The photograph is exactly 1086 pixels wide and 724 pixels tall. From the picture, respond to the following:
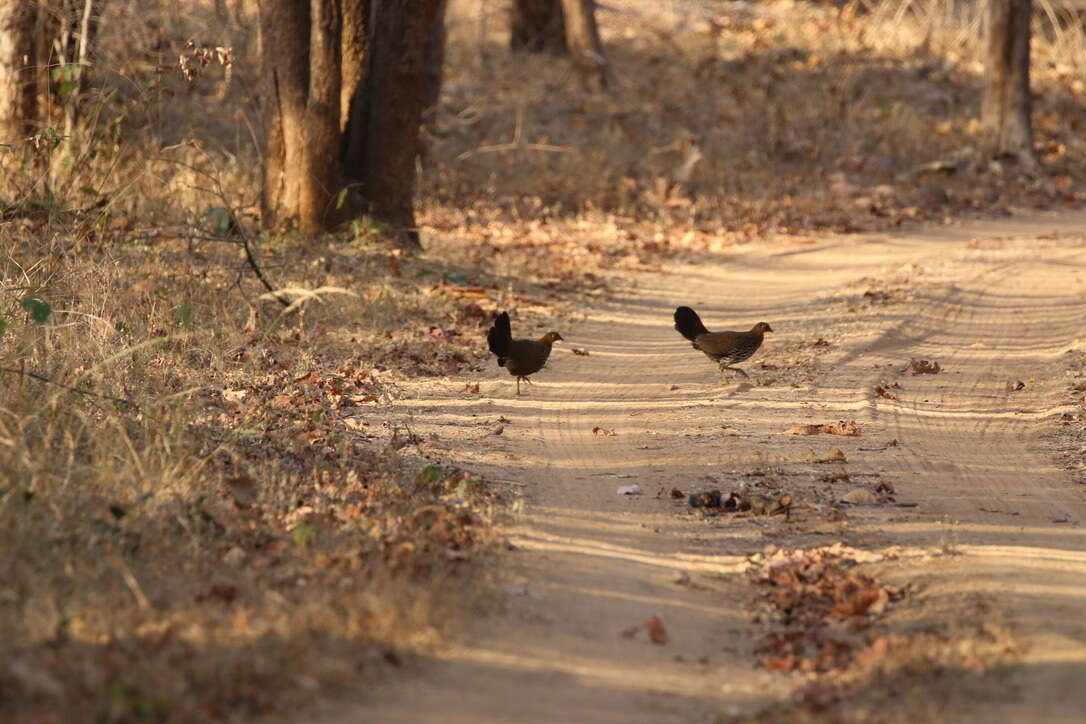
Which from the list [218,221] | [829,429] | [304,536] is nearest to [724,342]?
[829,429]

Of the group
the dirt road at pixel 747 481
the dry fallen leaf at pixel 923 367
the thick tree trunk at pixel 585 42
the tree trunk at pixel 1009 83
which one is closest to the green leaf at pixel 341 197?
the dirt road at pixel 747 481

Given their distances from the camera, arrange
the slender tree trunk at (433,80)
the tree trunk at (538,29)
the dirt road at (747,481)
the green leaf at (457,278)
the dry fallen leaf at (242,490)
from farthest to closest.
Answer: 1. the tree trunk at (538,29)
2. the slender tree trunk at (433,80)
3. the green leaf at (457,278)
4. the dry fallen leaf at (242,490)
5. the dirt road at (747,481)

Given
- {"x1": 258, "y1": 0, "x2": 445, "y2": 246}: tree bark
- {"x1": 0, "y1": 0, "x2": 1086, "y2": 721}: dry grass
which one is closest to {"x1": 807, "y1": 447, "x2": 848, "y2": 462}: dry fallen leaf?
{"x1": 0, "y1": 0, "x2": 1086, "y2": 721}: dry grass

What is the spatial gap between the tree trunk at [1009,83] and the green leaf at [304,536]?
584 inches

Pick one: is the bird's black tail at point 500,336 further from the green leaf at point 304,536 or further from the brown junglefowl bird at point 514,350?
the green leaf at point 304,536

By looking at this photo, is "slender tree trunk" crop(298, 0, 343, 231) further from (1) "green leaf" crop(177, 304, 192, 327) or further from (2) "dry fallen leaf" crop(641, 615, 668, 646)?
(2) "dry fallen leaf" crop(641, 615, 668, 646)

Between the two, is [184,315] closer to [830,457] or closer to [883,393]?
[830,457]

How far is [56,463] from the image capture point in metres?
5.57

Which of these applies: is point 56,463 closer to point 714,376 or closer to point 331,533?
point 331,533

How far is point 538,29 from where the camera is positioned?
23.2m

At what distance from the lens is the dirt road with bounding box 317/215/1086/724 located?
4516 millimetres

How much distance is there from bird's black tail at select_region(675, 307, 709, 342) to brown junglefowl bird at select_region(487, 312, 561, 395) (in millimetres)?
944

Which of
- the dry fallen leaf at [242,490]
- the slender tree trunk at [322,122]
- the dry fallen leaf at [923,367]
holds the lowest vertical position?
the dry fallen leaf at [242,490]

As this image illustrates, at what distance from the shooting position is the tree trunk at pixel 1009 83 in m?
17.3
